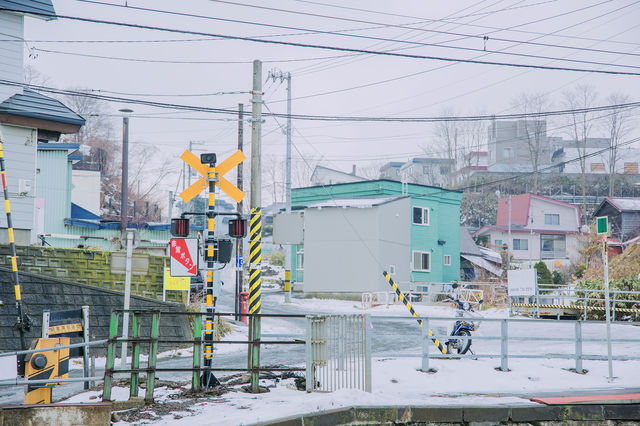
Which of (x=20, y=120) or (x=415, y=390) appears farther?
(x=20, y=120)

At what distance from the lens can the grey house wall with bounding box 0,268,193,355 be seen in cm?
1539

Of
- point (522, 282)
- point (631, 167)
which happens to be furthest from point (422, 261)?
point (631, 167)

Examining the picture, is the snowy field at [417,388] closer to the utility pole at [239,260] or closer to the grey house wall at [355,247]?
the utility pole at [239,260]

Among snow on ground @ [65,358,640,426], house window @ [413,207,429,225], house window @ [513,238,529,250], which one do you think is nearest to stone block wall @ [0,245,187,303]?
snow on ground @ [65,358,640,426]

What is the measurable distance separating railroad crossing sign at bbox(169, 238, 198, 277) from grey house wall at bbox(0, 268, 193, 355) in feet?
22.0

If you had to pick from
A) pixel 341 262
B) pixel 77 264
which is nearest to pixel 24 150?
pixel 77 264

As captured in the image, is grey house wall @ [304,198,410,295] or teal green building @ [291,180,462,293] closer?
grey house wall @ [304,198,410,295]

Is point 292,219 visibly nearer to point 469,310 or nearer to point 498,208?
point 469,310

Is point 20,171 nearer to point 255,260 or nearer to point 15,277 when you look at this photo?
point 15,277

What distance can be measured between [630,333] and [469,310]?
9.94m

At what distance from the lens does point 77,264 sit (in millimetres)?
18688

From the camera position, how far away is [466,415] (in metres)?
9.11

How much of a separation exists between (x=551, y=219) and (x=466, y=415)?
176 feet

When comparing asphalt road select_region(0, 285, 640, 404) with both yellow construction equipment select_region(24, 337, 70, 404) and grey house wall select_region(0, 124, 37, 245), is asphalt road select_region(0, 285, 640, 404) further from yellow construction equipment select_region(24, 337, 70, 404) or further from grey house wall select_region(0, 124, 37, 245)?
grey house wall select_region(0, 124, 37, 245)
